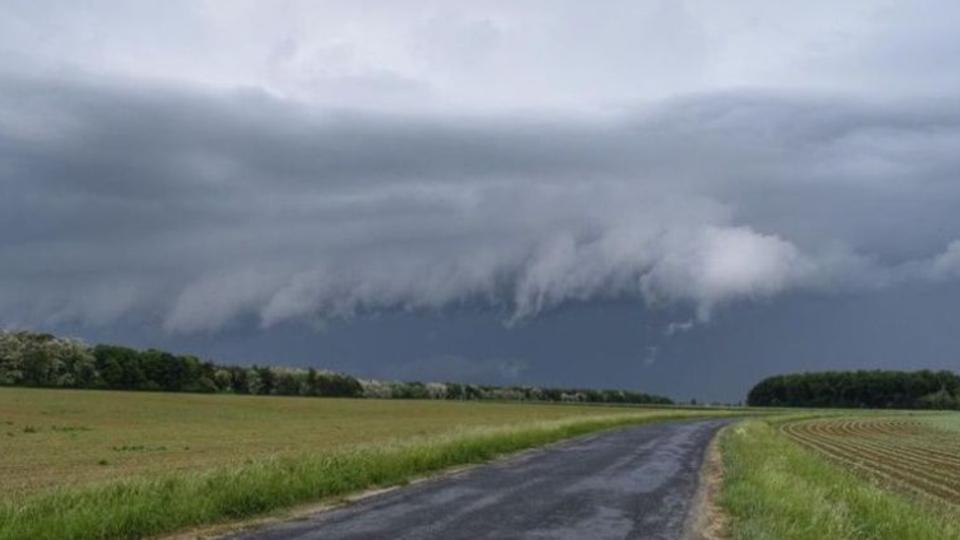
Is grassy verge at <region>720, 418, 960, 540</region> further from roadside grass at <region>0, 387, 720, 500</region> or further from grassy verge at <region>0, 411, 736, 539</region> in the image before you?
roadside grass at <region>0, 387, 720, 500</region>

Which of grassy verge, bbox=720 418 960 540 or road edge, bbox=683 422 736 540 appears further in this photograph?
road edge, bbox=683 422 736 540

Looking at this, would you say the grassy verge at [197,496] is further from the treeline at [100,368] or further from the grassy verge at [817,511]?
the treeline at [100,368]

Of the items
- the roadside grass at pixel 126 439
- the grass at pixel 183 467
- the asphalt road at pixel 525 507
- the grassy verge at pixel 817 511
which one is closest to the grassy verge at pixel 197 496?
the grass at pixel 183 467

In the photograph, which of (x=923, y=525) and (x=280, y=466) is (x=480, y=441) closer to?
(x=280, y=466)

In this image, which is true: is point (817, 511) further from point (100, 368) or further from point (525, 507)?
point (100, 368)

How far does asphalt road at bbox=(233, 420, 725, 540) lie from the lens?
667 inches

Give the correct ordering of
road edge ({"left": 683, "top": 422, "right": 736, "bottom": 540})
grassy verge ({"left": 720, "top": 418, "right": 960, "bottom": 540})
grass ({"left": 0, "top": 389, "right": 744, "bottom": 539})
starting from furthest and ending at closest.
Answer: road edge ({"left": 683, "top": 422, "right": 736, "bottom": 540}), grassy verge ({"left": 720, "top": 418, "right": 960, "bottom": 540}), grass ({"left": 0, "top": 389, "right": 744, "bottom": 539})

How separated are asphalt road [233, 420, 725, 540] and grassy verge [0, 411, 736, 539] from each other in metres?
1.30

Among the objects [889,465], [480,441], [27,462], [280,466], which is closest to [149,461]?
[27,462]

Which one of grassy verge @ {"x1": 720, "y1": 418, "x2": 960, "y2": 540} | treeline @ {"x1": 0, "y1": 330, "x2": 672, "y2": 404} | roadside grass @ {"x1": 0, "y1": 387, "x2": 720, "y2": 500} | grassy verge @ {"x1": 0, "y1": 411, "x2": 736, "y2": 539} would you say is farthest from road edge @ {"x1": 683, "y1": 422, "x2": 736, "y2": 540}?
treeline @ {"x1": 0, "y1": 330, "x2": 672, "y2": 404}

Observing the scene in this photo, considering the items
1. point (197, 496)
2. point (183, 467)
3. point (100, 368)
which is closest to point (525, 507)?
point (197, 496)

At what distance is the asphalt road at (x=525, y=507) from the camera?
16953mm

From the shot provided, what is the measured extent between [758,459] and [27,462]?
999 inches

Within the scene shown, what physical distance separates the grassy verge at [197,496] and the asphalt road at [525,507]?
1.30m
